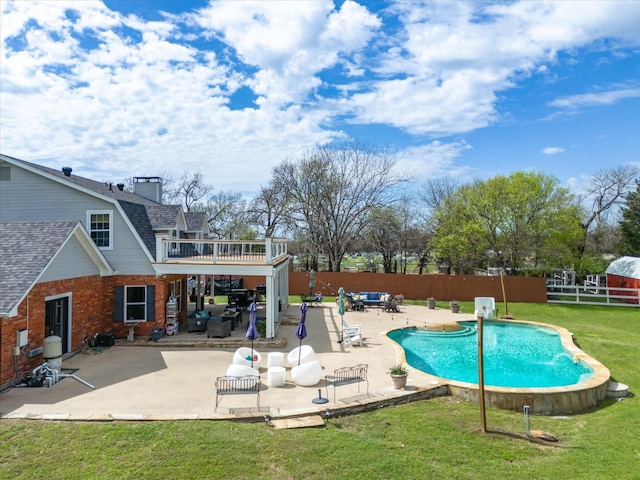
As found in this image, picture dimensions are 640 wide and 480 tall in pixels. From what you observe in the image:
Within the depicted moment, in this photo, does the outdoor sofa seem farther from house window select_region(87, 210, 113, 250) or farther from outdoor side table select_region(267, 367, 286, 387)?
outdoor side table select_region(267, 367, 286, 387)

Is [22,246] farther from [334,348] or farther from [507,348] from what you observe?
[507,348]

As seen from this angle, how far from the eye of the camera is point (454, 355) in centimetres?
1487

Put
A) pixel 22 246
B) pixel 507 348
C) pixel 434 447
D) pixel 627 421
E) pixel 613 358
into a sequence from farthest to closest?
pixel 507 348 < pixel 613 358 < pixel 22 246 < pixel 627 421 < pixel 434 447

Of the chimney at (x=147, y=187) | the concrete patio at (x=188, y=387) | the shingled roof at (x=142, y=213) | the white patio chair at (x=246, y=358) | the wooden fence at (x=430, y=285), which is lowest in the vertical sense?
the concrete patio at (x=188, y=387)

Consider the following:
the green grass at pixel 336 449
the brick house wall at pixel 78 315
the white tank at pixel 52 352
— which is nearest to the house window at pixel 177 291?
the brick house wall at pixel 78 315

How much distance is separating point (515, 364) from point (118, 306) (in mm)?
14160

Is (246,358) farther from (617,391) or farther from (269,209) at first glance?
(269,209)

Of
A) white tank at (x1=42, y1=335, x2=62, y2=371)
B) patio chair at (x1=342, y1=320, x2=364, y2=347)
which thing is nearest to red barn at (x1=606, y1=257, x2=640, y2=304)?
patio chair at (x1=342, y1=320, x2=364, y2=347)

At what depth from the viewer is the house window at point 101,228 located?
14867 millimetres

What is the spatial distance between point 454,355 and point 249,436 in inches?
386

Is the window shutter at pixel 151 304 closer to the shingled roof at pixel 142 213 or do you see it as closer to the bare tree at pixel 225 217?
the shingled roof at pixel 142 213

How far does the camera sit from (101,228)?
15.0 meters

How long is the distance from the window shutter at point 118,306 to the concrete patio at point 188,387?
87 centimetres

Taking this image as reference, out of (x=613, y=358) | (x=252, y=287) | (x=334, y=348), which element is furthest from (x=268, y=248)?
(x=252, y=287)
